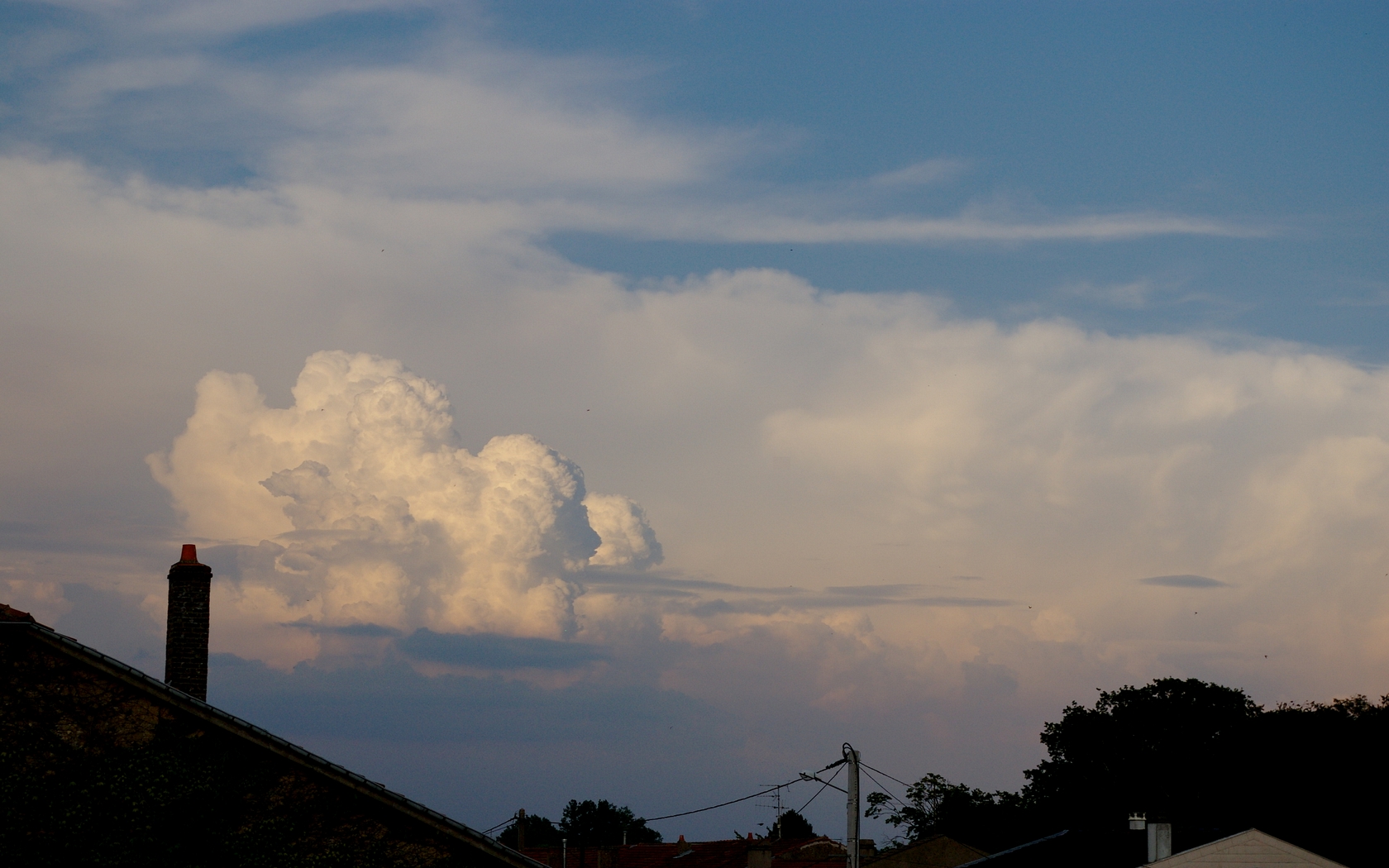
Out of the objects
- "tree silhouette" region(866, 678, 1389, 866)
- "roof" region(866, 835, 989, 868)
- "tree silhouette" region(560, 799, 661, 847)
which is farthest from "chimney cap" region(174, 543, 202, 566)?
"tree silhouette" region(560, 799, 661, 847)

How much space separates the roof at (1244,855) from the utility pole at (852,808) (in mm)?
8594

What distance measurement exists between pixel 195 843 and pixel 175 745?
175 centimetres

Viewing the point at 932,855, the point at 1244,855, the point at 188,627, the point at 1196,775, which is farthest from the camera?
the point at 1196,775

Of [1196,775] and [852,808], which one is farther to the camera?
[1196,775]

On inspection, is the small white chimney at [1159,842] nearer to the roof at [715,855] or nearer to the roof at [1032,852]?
the roof at [1032,852]

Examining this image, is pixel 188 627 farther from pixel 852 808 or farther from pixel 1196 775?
pixel 1196 775

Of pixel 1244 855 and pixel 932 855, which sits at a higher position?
pixel 1244 855

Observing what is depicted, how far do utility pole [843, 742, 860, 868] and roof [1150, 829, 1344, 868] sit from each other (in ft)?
28.2

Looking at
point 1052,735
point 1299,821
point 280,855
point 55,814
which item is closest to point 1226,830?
point 280,855

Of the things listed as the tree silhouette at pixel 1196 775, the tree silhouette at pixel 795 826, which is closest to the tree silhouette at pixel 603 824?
the tree silhouette at pixel 795 826

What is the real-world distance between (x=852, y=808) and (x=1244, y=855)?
36.9ft

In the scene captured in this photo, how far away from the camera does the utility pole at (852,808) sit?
38062 millimetres

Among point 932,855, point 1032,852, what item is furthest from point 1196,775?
point 1032,852

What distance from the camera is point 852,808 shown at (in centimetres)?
3941
